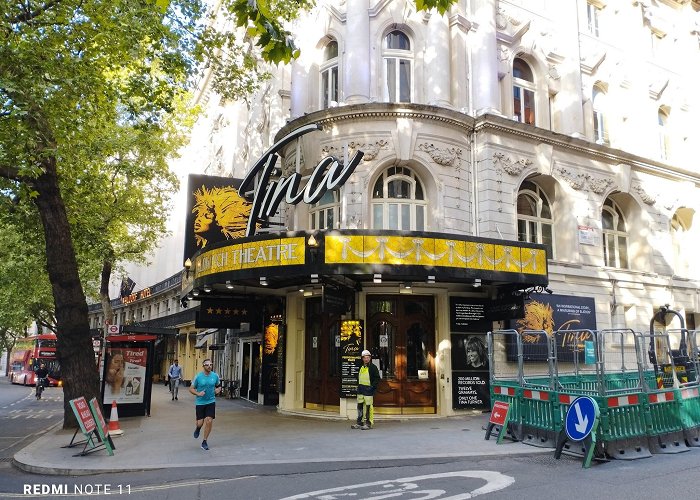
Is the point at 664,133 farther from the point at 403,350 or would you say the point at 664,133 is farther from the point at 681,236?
the point at 403,350

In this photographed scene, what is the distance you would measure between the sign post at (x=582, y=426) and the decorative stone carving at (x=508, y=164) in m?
10.1

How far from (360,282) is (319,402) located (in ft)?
13.5

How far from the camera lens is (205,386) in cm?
1123

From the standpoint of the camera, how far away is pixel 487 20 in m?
19.0

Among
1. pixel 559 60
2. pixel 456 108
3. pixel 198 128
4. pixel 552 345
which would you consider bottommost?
pixel 552 345

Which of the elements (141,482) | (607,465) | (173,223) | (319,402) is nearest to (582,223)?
(319,402)

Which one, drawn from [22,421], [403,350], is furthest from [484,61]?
[22,421]

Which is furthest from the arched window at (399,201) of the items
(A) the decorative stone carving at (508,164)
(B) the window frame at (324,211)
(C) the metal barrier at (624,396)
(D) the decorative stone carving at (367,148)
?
(C) the metal barrier at (624,396)

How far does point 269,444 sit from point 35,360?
34.0 m

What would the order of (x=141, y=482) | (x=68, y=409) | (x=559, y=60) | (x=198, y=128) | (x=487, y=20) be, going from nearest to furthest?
(x=141, y=482), (x=68, y=409), (x=487, y=20), (x=559, y=60), (x=198, y=128)

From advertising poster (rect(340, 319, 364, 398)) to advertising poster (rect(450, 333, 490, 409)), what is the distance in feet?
9.59

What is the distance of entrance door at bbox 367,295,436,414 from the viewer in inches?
632

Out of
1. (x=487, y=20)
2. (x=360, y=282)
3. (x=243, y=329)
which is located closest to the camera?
(x=360, y=282)

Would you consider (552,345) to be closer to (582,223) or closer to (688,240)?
(582,223)
